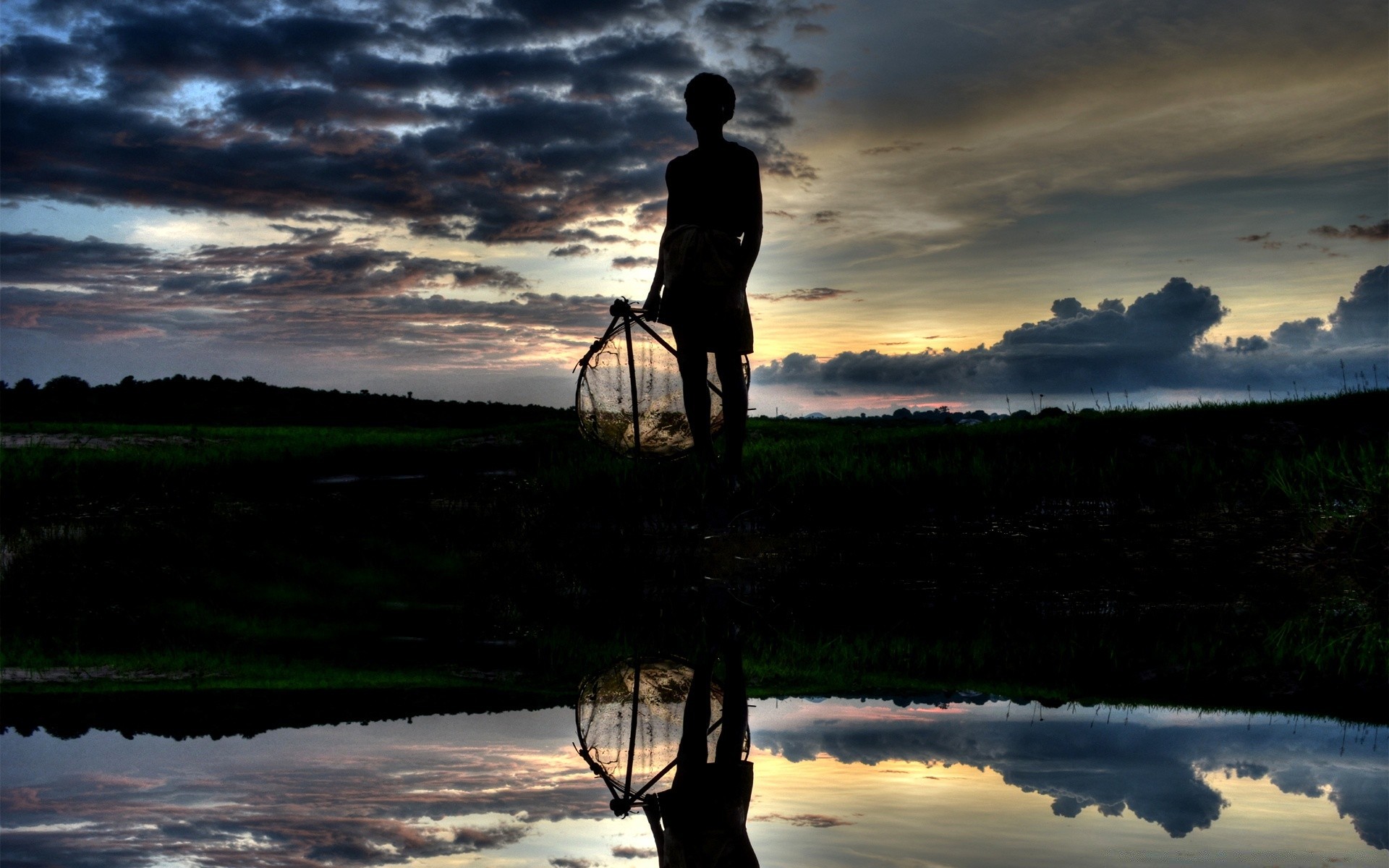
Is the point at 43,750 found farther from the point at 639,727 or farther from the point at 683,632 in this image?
the point at 683,632

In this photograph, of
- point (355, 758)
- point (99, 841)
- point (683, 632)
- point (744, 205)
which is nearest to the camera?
point (99, 841)

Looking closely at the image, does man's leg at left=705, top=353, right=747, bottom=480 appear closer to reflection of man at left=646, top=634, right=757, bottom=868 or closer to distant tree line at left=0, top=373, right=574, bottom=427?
reflection of man at left=646, top=634, right=757, bottom=868

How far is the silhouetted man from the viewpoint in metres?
6.22

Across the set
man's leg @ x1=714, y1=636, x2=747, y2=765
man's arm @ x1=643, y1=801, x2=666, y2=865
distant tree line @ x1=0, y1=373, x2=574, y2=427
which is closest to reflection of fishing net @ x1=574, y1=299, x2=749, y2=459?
man's leg @ x1=714, y1=636, x2=747, y2=765

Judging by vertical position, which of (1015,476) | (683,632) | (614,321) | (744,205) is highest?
(744,205)

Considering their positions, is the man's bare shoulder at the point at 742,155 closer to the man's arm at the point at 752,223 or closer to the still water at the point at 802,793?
the man's arm at the point at 752,223

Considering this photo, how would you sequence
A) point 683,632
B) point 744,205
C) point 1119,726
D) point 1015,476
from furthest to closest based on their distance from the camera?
1. point 1015,476
2. point 744,205
3. point 683,632
4. point 1119,726

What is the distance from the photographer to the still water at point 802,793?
1845mm

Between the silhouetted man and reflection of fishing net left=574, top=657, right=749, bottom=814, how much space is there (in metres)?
3.25

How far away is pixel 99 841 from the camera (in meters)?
1.93

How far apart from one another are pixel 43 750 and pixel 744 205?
16.2 feet

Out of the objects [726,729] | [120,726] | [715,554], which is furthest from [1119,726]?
[715,554]

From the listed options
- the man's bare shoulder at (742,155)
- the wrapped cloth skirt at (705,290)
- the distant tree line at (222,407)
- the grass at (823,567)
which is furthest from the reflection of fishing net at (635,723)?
the distant tree line at (222,407)

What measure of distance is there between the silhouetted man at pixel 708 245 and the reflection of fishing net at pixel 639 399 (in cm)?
69
